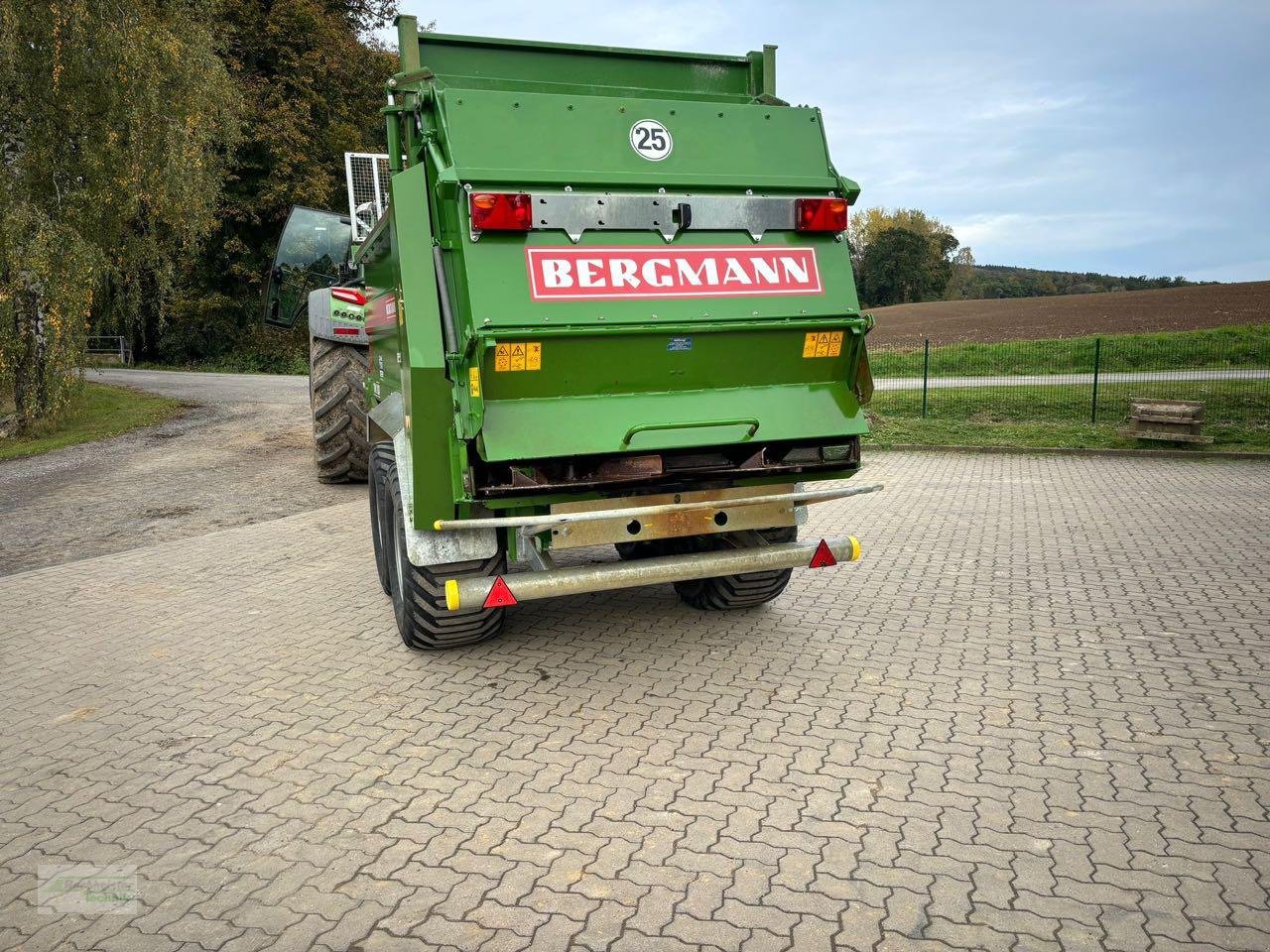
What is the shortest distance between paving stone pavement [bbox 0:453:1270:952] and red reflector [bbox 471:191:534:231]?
7.43 feet

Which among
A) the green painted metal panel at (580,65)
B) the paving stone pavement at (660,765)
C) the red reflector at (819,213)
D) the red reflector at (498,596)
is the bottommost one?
the paving stone pavement at (660,765)

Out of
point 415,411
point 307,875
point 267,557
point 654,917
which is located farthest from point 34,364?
point 654,917

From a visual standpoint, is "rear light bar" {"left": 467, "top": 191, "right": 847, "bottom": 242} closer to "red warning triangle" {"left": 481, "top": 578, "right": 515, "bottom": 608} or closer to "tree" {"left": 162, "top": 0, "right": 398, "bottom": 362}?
"red warning triangle" {"left": 481, "top": 578, "right": 515, "bottom": 608}

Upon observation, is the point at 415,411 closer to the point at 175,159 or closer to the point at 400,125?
the point at 400,125

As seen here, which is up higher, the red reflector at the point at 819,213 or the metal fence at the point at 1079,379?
the red reflector at the point at 819,213

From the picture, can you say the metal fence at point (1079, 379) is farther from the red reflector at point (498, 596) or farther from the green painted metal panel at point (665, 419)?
the red reflector at point (498, 596)

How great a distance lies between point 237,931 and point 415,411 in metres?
2.19

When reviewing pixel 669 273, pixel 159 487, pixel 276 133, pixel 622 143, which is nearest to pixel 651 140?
pixel 622 143

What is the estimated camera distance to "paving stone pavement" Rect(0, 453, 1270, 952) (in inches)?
119

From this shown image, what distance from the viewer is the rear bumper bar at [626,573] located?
448 cm

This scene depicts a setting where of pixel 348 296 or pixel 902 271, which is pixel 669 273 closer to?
pixel 348 296

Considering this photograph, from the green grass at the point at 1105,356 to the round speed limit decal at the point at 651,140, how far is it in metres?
15.6

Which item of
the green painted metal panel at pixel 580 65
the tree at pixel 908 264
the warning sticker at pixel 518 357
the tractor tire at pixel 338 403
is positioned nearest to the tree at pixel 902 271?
the tree at pixel 908 264

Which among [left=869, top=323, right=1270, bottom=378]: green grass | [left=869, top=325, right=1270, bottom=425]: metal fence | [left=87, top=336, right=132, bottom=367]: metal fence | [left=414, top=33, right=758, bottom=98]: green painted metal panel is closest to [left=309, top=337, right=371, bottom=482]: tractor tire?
[left=414, top=33, right=758, bottom=98]: green painted metal panel
